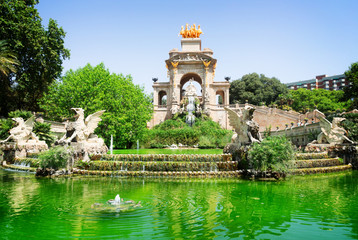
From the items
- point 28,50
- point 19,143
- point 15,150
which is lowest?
point 15,150

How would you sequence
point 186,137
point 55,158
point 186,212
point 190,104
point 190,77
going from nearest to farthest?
1. point 186,212
2. point 55,158
3. point 186,137
4. point 190,104
5. point 190,77

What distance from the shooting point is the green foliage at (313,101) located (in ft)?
172

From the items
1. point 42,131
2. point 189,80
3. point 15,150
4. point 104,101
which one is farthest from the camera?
point 189,80

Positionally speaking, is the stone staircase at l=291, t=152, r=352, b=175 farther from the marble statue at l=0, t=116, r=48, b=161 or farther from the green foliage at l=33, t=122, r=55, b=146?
the green foliage at l=33, t=122, r=55, b=146

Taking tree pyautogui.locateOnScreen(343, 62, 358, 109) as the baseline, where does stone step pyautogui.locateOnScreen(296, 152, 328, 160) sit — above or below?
below

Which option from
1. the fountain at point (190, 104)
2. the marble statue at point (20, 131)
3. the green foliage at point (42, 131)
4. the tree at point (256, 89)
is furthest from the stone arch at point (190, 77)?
the marble statue at point (20, 131)

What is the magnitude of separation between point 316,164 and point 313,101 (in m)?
47.9

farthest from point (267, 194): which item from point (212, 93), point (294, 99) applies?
point (294, 99)

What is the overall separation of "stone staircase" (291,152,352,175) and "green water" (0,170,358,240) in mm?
3093

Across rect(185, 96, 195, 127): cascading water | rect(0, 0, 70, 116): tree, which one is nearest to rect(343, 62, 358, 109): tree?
rect(185, 96, 195, 127): cascading water

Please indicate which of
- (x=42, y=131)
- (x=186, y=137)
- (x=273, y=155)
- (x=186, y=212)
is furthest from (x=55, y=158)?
(x=186, y=137)

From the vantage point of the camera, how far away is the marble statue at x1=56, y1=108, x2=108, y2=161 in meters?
12.7

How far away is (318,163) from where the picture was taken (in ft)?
43.6

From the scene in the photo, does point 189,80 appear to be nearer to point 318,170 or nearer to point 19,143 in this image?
point 19,143
